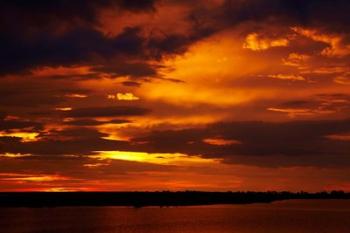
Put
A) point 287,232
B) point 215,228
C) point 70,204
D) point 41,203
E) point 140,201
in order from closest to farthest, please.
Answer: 1. point 287,232
2. point 215,228
3. point 41,203
4. point 70,204
5. point 140,201

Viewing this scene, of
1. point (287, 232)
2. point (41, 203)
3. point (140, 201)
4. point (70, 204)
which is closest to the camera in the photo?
point (287, 232)

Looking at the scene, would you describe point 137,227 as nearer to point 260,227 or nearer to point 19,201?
point 260,227

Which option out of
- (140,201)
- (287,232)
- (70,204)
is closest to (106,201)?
(140,201)

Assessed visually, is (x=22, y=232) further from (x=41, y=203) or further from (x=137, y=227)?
(x=41, y=203)

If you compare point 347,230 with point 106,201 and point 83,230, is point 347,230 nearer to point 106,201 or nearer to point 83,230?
point 83,230

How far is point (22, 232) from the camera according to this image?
7131 cm

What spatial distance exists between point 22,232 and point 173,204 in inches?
4534

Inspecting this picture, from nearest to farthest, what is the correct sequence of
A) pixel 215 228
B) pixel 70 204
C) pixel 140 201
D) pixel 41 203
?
pixel 215 228 < pixel 41 203 < pixel 70 204 < pixel 140 201

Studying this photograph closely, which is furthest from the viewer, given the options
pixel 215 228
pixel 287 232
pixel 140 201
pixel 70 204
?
pixel 140 201

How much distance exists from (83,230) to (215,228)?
1611cm

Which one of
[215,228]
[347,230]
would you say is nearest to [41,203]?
[215,228]

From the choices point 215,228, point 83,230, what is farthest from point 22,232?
point 215,228

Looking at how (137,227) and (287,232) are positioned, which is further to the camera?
(137,227)

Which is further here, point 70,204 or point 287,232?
point 70,204
